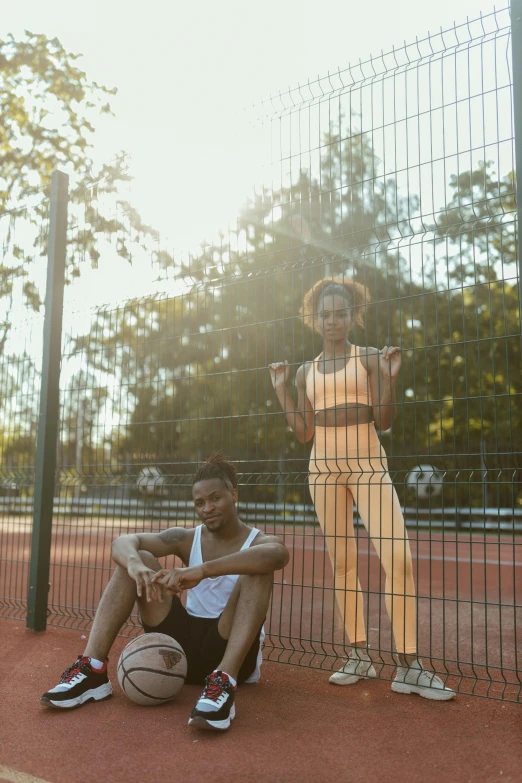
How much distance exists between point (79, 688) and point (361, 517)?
6.05 ft

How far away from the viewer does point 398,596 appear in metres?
4.36

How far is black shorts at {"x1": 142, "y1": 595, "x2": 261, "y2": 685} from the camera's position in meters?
4.09

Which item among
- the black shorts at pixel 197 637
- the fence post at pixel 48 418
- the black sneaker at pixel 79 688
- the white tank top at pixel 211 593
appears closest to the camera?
the black sneaker at pixel 79 688

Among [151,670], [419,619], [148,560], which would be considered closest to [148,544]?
[148,560]

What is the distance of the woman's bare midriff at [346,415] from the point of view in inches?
181

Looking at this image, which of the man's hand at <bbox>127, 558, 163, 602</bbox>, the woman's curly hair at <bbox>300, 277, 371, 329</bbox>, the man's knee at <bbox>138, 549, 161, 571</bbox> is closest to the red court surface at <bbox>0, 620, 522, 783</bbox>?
the man's hand at <bbox>127, 558, 163, 602</bbox>

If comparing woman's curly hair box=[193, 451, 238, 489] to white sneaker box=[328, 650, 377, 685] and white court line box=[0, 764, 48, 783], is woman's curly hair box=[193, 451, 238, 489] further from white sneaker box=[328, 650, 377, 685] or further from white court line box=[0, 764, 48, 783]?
white court line box=[0, 764, 48, 783]

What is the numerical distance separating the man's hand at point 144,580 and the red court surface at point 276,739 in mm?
585

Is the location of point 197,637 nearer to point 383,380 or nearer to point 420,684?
point 420,684

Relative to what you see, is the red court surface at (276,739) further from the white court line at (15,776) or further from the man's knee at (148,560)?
the man's knee at (148,560)

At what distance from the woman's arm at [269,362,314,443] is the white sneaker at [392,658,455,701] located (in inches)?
Result: 60.3

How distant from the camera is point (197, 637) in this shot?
4.14m

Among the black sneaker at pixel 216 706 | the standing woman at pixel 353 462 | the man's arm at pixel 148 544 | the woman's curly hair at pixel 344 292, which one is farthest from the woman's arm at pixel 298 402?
the black sneaker at pixel 216 706

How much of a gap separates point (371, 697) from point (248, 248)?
10.2 ft
